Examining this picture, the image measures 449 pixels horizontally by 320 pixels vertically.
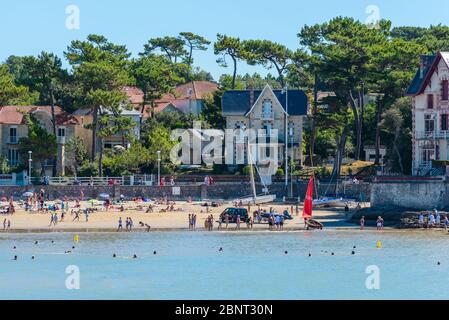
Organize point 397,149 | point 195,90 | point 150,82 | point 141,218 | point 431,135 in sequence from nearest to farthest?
point 141,218
point 431,135
point 397,149
point 150,82
point 195,90

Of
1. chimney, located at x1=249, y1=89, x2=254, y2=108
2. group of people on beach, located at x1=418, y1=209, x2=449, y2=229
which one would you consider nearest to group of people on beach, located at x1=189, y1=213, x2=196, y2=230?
group of people on beach, located at x1=418, y1=209, x2=449, y2=229

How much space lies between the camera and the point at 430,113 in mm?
105125

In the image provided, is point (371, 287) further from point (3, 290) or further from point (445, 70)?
point (445, 70)

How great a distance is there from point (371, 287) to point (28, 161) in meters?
55.6

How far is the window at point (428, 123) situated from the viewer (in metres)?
105

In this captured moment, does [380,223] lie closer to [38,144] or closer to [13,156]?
[38,144]

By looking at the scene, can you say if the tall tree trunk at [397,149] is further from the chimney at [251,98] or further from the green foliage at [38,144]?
the green foliage at [38,144]

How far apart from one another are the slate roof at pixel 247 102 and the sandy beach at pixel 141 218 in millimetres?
19057

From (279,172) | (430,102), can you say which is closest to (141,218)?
(279,172)

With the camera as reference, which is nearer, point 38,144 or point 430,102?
point 430,102

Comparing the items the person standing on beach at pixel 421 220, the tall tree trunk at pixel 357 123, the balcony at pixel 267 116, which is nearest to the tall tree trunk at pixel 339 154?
the tall tree trunk at pixel 357 123

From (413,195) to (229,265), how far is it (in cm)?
2281

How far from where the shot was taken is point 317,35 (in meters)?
132

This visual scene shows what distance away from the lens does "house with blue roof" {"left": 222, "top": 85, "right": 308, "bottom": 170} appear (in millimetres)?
124875
